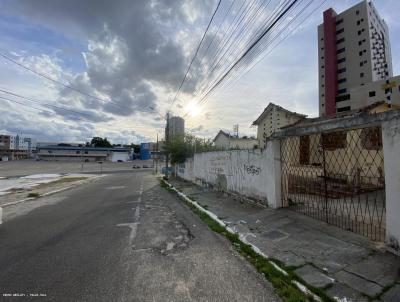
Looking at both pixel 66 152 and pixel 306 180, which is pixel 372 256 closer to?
pixel 306 180

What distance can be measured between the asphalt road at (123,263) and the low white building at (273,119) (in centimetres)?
2066

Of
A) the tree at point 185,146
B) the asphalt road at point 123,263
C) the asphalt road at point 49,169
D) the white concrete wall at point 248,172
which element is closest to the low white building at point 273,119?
the tree at point 185,146

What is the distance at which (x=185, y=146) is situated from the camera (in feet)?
69.1

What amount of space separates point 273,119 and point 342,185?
1876cm

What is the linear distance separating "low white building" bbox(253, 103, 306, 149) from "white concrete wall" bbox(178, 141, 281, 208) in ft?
43.0

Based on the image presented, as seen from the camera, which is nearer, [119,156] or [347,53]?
[347,53]

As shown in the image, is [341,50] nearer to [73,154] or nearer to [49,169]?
[49,169]

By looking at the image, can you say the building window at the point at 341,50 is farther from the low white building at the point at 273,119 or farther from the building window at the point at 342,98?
the low white building at the point at 273,119

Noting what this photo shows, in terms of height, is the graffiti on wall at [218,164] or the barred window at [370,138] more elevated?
the barred window at [370,138]

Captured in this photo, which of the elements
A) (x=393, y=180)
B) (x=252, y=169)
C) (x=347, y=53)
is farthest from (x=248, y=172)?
(x=347, y=53)

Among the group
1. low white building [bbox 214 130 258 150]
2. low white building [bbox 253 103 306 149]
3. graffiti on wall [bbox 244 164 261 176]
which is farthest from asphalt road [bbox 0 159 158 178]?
graffiti on wall [bbox 244 164 261 176]

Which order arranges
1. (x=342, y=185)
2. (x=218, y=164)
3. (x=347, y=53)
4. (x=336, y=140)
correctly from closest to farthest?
(x=342, y=185) < (x=336, y=140) < (x=218, y=164) < (x=347, y=53)

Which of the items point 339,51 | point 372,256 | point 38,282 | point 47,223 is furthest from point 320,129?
point 339,51

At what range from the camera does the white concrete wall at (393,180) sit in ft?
13.2
